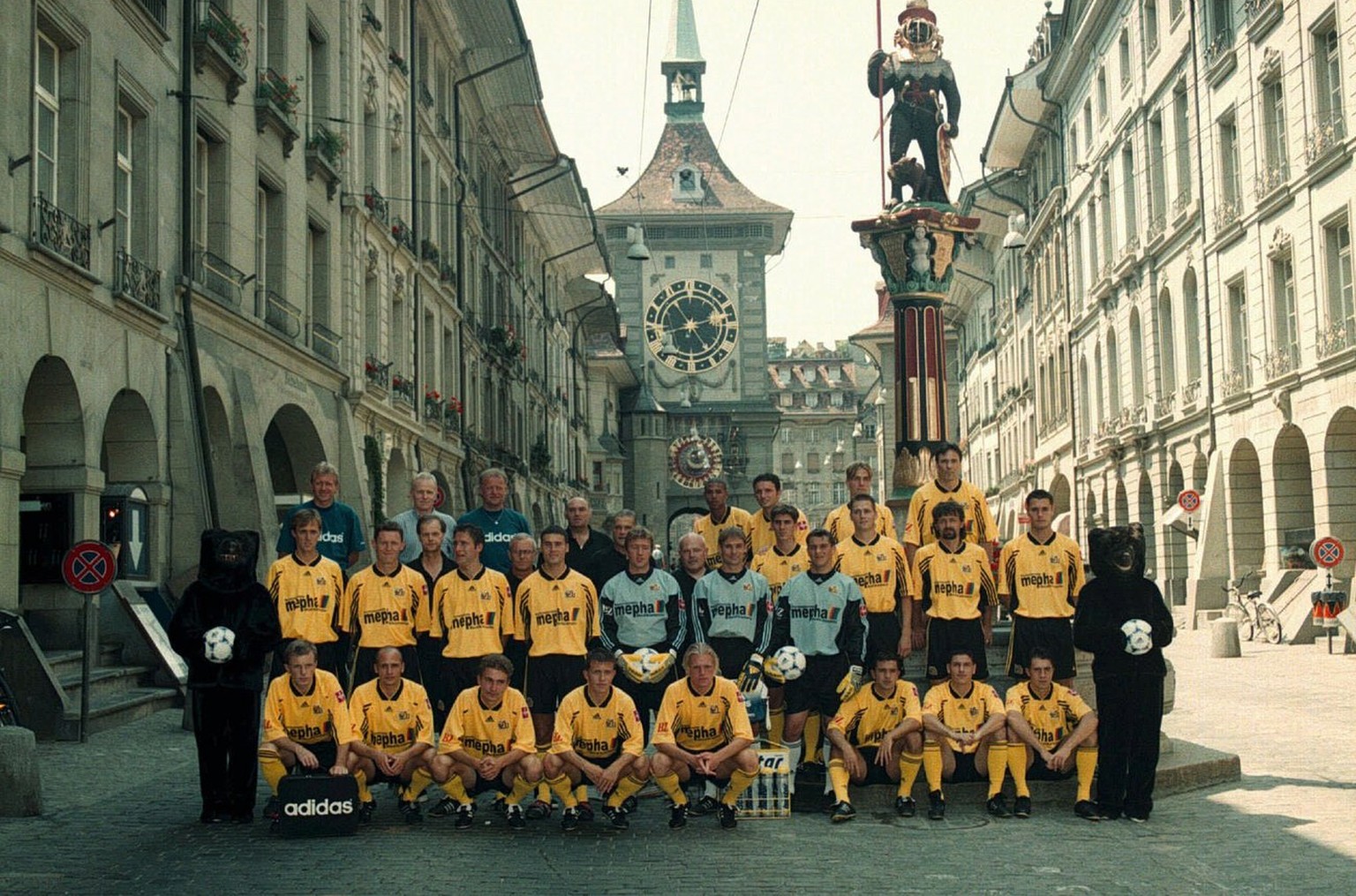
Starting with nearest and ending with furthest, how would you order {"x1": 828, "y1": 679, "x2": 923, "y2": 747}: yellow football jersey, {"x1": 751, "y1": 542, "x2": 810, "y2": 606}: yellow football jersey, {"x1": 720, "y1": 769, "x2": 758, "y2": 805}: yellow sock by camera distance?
{"x1": 720, "y1": 769, "x2": 758, "y2": 805}: yellow sock, {"x1": 828, "y1": 679, "x2": 923, "y2": 747}: yellow football jersey, {"x1": 751, "y1": 542, "x2": 810, "y2": 606}: yellow football jersey

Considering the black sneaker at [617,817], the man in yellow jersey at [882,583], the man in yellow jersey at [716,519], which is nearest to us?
the black sneaker at [617,817]

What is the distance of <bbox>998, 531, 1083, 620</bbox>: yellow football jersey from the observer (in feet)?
39.6

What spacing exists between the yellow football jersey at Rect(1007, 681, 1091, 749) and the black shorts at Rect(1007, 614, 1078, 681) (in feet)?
1.51

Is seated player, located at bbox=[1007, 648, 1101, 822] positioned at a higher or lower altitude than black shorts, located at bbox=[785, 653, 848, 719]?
lower

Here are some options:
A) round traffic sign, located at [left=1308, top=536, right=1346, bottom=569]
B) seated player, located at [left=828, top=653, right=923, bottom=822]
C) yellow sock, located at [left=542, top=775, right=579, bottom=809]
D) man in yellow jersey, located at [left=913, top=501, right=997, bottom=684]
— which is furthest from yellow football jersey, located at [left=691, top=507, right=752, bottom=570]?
round traffic sign, located at [left=1308, top=536, right=1346, bottom=569]

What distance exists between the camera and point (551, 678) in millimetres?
11734

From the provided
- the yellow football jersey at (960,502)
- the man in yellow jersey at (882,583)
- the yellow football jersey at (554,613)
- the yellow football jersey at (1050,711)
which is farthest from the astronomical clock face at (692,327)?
the yellow football jersey at (1050,711)

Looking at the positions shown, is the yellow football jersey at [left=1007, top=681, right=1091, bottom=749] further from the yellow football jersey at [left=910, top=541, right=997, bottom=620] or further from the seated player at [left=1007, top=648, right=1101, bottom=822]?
the yellow football jersey at [left=910, top=541, right=997, bottom=620]

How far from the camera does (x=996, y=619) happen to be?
17984 mm

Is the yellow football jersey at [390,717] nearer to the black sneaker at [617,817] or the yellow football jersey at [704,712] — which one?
the black sneaker at [617,817]

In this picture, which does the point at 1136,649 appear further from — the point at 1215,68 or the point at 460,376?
the point at 460,376

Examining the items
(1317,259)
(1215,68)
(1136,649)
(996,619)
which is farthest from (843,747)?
(1215,68)

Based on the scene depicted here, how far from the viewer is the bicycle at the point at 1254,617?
2786cm

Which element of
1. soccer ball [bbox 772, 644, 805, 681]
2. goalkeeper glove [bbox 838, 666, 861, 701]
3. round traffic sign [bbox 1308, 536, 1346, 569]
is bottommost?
goalkeeper glove [bbox 838, 666, 861, 701]
